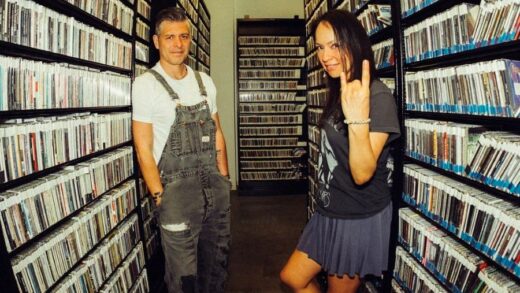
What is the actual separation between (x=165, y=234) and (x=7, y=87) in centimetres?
106

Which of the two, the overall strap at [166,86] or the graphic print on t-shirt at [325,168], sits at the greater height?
the overall strap at [166,86]

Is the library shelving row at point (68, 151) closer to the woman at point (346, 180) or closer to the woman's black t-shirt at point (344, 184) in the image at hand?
the woman at point (346, 180)

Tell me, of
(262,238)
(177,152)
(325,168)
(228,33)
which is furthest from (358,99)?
(228,33)

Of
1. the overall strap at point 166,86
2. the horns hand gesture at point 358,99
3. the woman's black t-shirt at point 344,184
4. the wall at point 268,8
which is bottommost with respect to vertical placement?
the woman's black t-shirt at point 344,184

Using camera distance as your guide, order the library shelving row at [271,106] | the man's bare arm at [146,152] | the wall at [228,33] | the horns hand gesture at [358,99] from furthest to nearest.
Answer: the wall at [228,33] → the library shelving row at [271,106] → the man's bare arm at [146,152] → the horns hand gesture at [358,99]

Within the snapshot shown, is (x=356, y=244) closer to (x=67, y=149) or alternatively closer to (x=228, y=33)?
(x=67, y=149)

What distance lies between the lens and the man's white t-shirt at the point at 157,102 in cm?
195

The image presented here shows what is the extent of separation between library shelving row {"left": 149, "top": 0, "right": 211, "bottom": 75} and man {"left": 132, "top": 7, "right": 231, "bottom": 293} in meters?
1.17

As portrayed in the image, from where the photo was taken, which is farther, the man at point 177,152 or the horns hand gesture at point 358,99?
the man at point 177,152

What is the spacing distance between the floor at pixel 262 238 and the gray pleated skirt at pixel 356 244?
1.45 meters

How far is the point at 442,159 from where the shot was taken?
1.68 meters

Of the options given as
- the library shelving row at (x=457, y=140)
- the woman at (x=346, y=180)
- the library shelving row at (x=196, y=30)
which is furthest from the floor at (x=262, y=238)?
the library shelving row at (x=196, y=30)

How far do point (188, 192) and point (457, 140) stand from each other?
1.34 meters

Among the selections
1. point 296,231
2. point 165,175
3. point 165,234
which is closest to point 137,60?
point 165,175
